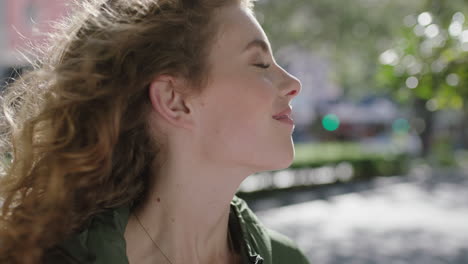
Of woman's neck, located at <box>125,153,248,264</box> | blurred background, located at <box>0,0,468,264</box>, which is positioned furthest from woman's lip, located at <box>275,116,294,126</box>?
blurred background, located at <box>0,0,468,264</box>

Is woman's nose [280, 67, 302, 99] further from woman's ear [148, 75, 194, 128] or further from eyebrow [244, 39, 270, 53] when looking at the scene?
woman's ear [148, 75, 194, 128]

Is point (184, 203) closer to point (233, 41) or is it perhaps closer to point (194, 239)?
point (194, 239)

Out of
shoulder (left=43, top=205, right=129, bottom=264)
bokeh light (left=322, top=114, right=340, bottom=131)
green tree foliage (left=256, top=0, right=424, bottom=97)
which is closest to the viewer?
shoulder (left=43, top=205, right=129, bottom=264)

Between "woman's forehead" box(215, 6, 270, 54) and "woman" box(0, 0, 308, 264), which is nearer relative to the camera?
"woman" box(0, 0, 308, 264)

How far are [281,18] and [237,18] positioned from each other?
16.8m

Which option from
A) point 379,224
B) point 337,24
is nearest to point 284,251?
point 379,224

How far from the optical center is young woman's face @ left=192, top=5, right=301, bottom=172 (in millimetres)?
1552

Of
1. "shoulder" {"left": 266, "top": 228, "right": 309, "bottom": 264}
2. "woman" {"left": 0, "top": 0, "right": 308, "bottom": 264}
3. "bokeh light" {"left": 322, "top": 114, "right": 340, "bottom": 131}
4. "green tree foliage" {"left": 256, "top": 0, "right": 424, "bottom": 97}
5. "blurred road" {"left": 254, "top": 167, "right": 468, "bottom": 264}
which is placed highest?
"woman" {"left": 0, "top": 0, "right": 308, "bottom": 264}

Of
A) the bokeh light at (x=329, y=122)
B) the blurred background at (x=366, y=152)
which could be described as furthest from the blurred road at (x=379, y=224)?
the bokeh light at (x=329, y=122)

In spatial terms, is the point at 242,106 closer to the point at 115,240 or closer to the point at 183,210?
the point at 183,210

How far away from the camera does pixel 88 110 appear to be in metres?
1.46

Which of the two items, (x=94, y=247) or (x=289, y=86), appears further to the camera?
(x=289, y=86)

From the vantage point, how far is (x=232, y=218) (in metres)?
1.78

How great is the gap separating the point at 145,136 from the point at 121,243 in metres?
0.37
